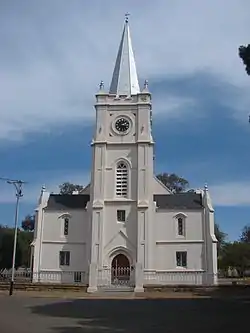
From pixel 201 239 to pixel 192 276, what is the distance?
370 cm

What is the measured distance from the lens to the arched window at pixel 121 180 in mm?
48656

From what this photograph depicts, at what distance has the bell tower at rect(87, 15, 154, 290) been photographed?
46.7 m

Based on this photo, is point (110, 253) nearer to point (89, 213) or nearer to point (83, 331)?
point (89, 213)

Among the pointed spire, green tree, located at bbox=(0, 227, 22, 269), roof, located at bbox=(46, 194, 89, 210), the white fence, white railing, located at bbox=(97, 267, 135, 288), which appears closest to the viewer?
white railing, located at bbox=(97, 267, 135, 288)

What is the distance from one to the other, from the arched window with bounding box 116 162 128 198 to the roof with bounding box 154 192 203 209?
152 inches

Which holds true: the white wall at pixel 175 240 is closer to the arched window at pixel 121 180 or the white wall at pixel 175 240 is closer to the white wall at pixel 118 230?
the white wall at pixel 118 230

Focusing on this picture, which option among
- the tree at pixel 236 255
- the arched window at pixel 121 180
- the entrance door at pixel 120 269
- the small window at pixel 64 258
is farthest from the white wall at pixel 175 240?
the tree at pixel 236 255

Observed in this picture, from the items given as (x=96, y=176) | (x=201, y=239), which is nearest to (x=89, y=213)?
(x=96, y=176)

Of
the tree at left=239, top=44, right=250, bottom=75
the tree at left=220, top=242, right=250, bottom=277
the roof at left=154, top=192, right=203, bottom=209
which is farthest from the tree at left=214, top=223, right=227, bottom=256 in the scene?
the tree at left=239, top=44, right=250, bottom=75

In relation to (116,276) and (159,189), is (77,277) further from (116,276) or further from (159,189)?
(159,189)

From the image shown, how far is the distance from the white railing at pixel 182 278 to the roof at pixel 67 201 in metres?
10.5

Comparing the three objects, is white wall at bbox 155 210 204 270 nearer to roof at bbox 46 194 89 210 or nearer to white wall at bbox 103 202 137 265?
white wall at bbox 103 202 137 265

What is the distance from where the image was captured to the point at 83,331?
13.3 meters

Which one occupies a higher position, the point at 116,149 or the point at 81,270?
the point at 116,149
